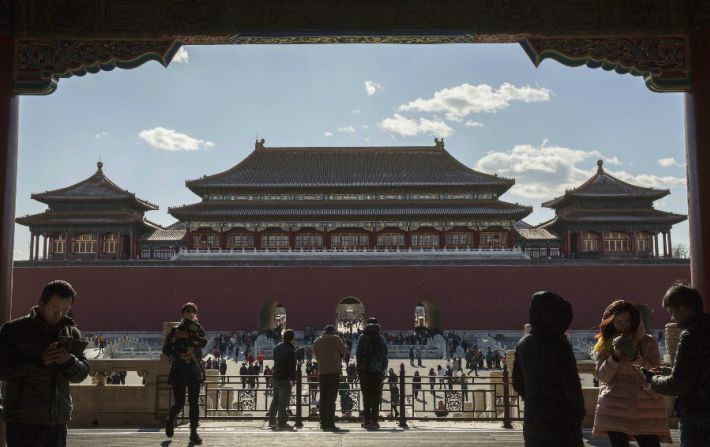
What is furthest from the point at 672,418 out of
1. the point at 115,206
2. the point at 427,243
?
the point at 115,206

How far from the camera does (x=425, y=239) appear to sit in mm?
29438

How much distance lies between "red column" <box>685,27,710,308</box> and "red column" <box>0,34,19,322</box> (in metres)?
5.10

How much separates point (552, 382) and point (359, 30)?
3.18m

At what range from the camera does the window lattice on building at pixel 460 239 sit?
29344mm


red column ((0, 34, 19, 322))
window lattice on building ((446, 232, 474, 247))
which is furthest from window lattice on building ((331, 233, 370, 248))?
red column ((0, 34, 19, 322))

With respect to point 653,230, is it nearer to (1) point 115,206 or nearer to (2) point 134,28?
(1) point 115,206

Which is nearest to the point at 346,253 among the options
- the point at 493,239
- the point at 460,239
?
the point at 460,239

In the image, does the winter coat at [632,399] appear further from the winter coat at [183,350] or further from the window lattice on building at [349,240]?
the window lattice on building at [349,240]

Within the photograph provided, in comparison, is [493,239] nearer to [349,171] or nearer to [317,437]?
[349,171]

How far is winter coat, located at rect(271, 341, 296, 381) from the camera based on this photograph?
664 cm

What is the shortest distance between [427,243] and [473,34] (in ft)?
81.0

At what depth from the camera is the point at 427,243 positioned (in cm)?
2942

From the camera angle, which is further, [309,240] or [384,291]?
[309,240]

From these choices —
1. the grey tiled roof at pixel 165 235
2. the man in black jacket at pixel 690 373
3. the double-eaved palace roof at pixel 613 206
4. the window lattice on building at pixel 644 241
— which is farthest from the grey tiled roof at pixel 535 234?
the man in black jacket at pixel 690 373
